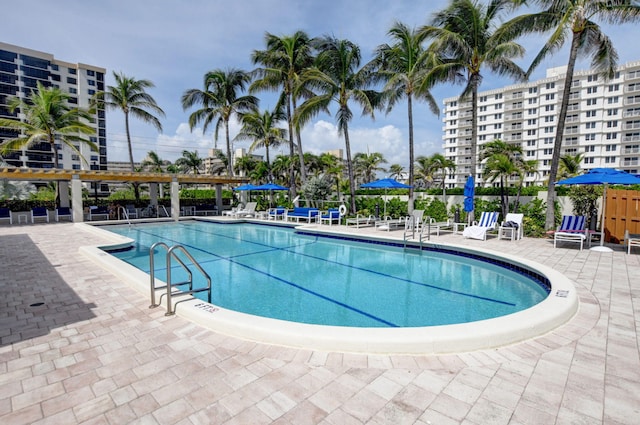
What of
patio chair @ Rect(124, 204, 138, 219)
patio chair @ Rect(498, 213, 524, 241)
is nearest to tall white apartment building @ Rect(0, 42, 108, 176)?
patio chair @ Rect(124, 204, 138, 219)

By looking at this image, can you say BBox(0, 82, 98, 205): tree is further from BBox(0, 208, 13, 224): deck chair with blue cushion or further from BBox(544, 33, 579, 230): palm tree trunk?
BBox(544, 33, 579, 230): palm tree trunk

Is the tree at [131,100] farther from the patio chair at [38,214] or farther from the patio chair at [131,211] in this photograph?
the patio chair at [38,214]

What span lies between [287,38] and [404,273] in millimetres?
17119

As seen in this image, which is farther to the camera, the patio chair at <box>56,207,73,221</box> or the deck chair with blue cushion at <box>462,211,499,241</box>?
the patio chair at <box>56,207,73,221</box>

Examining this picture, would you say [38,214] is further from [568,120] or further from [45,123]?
[568,120]

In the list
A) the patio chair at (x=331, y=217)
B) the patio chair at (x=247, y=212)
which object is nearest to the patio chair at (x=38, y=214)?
the patio chair at (x=247, y=212)

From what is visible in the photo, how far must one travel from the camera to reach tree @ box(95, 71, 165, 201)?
23578mm

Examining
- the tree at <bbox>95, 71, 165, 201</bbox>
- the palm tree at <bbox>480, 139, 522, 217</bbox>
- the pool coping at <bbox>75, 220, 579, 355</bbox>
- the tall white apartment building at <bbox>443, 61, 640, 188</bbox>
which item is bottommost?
the pool coping at <bbox>75, 220, 579, 355</bbox>

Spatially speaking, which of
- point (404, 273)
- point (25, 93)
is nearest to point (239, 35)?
point (404, 273)

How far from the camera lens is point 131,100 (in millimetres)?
24156

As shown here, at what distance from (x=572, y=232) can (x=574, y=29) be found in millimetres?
6979

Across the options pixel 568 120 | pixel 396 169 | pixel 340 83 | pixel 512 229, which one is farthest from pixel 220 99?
pixel 568 120

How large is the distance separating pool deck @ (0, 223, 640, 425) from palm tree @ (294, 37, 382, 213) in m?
15.5

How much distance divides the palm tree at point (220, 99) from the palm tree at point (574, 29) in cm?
1909
